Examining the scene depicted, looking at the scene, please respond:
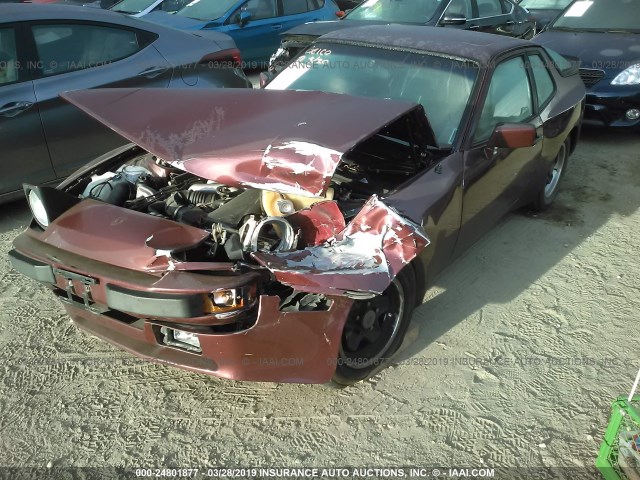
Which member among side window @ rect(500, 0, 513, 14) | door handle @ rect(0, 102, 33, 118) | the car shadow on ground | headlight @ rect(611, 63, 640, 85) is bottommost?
the car shadow on ground

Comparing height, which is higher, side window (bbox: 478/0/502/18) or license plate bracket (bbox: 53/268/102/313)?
side window (bbox: 478/0/502/18)

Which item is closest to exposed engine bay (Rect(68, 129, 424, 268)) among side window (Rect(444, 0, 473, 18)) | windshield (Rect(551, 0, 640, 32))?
side window (Rect(444, 0, 473, 18))

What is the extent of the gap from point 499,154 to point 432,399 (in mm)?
1586

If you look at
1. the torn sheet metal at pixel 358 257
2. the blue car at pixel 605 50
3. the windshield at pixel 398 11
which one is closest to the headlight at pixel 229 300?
the torn sheet metal at pixel 358 257

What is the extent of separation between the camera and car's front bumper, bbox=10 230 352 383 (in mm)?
2334

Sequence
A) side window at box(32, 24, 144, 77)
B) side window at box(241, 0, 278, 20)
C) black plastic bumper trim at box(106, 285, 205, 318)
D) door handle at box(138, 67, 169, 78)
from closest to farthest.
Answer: black plastic bumper trim at box(106, 285, 205, 318) → side window at box(32, 24, 144, 77) → door handle at box(138, 67, 169, 78) → side window at box(241, 0, 278, 20)

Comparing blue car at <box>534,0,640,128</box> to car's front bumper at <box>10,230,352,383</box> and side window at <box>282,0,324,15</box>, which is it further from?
car's front bumper at <box>10,230,352,383</box>

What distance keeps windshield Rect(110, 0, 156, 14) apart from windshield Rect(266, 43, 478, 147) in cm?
Result: 563

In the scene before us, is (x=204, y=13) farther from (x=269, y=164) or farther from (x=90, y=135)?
(x=269, y=164)

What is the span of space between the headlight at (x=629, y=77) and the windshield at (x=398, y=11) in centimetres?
236

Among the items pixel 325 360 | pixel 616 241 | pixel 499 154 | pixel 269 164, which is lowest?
pixel 616 241

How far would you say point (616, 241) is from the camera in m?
4.39

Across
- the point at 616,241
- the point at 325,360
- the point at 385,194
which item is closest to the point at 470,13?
the point at 616,241

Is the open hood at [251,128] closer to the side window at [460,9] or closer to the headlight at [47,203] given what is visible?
the headlight at [47,203]
